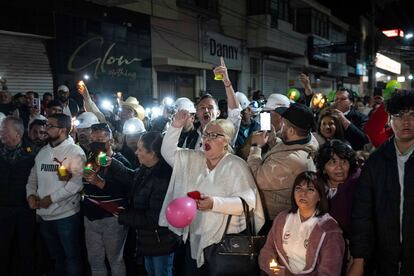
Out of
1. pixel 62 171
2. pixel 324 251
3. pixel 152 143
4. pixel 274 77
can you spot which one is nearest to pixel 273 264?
pixel 324 251

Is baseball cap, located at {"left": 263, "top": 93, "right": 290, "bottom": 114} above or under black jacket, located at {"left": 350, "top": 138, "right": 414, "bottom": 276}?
above

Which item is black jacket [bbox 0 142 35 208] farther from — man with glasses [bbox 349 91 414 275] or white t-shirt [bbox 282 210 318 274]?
man with glasses [bbox 349 91 414 275]

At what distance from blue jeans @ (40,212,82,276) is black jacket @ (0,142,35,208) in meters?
0.43

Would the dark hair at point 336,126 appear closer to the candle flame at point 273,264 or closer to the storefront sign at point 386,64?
the candle flame at point 273,264

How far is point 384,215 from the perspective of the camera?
9.10 feet

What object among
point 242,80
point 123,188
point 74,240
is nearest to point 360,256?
point 123,188

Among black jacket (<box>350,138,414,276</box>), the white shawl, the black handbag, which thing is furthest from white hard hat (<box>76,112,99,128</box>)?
black jacket (<box>350,138,414,276</box>)

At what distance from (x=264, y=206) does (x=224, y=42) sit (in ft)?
52.3

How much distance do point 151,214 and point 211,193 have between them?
778 mm

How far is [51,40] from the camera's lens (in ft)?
35.9

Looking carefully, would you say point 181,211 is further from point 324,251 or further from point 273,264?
point 324,251

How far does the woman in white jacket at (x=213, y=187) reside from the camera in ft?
10.1

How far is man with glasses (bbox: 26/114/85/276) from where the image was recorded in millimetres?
4211

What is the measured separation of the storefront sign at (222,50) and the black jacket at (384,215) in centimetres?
1460
